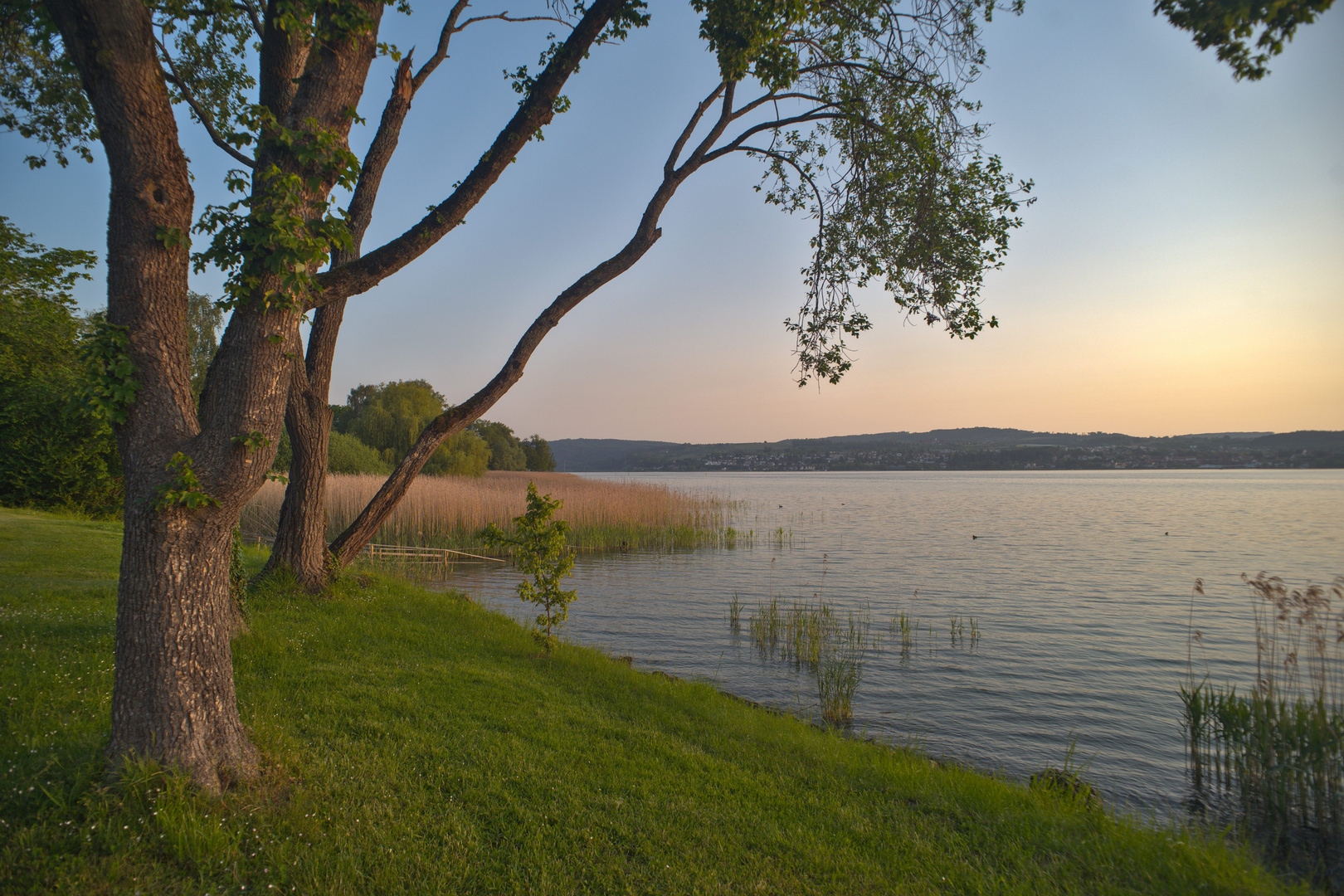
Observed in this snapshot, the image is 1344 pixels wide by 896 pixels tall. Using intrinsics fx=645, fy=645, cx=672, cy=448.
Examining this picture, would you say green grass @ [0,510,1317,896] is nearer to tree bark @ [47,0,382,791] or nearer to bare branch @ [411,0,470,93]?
tree bark @ [47,0,382,791]

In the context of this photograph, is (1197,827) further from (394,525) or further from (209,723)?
(394,525)

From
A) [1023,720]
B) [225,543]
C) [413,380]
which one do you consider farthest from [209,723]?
[413,380]

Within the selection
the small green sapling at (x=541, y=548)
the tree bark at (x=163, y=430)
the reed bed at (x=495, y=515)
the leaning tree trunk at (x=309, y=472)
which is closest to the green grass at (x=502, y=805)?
the tree bark at (x=163, y=430)

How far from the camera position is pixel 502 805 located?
3.94m

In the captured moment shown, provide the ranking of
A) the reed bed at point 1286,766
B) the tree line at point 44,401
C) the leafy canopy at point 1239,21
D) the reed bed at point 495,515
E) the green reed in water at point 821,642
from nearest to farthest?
the leafy canopy at point 1239,21, the reed bed at point 1286,766, the green reed in water at point 821,642, the tree line at point 44,401, the reed bed at point 495,515

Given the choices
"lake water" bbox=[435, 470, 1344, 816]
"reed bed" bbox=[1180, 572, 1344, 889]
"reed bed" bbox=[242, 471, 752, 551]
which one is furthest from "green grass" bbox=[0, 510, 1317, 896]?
"reed bed" bbox=[242, 471, 752, 551]

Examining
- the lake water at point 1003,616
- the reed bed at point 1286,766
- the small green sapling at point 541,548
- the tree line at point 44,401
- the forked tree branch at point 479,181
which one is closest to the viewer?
the forked tree branch at point 479,181

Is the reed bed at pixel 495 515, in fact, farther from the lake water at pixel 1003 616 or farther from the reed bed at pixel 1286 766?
the reed bed at pixel 1286 766

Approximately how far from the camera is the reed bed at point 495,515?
18.9 m

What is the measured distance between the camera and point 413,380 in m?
47.5

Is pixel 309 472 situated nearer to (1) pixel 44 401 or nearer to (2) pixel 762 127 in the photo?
(2) pixel 762 127

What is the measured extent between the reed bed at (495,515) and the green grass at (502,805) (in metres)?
11.6

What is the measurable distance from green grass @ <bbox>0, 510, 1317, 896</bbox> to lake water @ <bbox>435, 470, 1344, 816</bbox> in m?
1.82

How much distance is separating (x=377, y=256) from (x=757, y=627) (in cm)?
840
